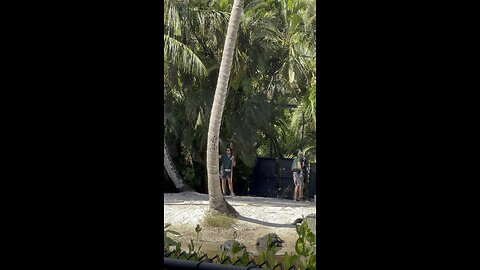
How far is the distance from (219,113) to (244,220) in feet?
8.15

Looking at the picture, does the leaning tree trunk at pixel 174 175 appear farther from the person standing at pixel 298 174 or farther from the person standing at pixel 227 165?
the person standing at pixel 298 174

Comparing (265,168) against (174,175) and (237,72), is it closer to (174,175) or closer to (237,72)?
(174,175)

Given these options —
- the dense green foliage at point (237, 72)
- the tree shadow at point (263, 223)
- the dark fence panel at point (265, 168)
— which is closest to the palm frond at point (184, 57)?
the dense green foliage at point (237, 72)

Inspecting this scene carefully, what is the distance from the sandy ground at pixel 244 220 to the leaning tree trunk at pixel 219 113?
431mm

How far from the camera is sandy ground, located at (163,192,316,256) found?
13.6 metres

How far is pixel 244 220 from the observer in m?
14.7

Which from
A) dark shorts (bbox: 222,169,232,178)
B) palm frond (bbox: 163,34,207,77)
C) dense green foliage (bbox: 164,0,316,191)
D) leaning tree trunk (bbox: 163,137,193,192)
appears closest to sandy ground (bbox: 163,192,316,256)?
dark shorts (bbox: 222,169,232,178)
